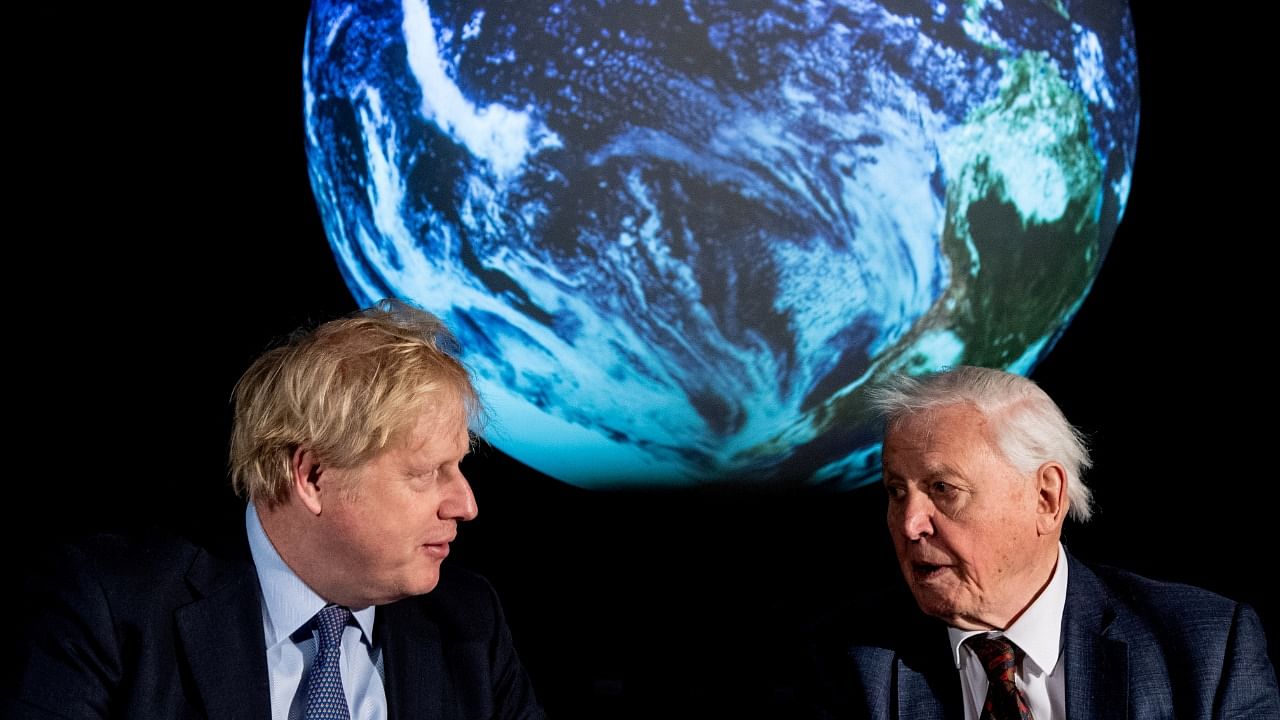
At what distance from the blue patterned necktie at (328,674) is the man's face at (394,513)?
70 mm

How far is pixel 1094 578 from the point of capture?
2.37 metres

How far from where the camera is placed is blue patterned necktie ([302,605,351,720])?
6.80 ft

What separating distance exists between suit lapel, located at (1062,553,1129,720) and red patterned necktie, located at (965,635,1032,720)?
0.31ft

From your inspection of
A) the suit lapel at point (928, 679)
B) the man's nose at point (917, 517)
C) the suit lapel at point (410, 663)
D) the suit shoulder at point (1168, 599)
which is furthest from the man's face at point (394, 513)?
the suit shoulder at point (1168, 599)

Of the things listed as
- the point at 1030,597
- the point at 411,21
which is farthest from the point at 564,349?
the point at 1030,597

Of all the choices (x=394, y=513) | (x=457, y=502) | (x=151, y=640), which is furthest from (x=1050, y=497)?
(x=151, y=640)

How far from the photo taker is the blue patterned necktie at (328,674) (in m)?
2.07

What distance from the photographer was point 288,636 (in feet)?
7.03

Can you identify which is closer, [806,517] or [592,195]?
[592,195]

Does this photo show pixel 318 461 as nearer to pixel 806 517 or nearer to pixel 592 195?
pixel 592 195

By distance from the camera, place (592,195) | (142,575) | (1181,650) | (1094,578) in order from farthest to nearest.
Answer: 1. (592,195)
2. (1094,578)
3. (1181,650)
4. (142,575)

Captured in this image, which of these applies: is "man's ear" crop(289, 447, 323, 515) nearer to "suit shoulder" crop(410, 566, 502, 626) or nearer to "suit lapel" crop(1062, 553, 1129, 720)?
"suit shoulder" crop(410, 566, 502, 626)

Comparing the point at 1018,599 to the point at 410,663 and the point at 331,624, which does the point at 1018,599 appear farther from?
the point at 331,624

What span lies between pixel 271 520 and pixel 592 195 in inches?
53.5
